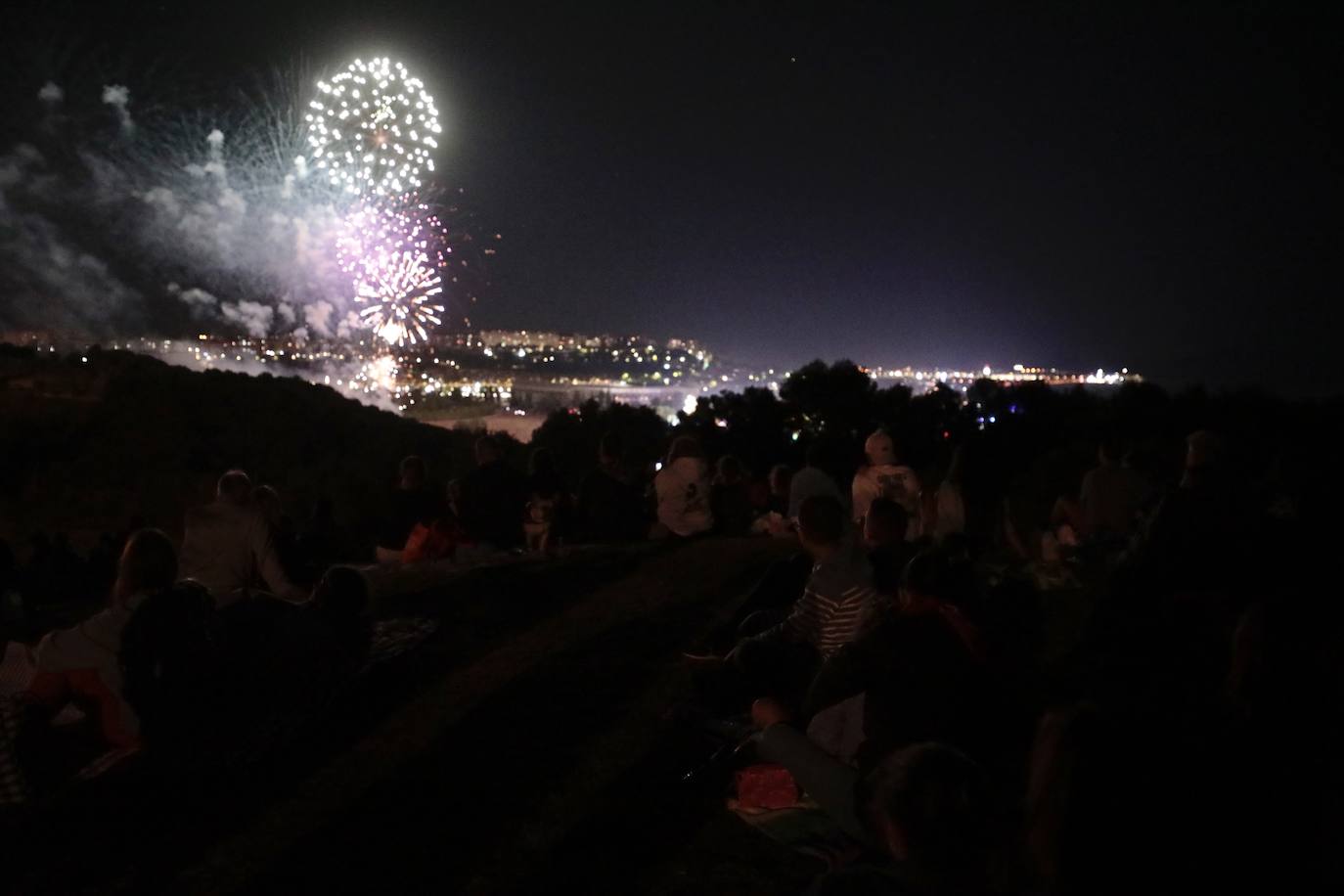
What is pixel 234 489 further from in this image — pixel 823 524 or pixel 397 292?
pixel 397 292

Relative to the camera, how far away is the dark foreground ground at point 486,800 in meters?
4.55

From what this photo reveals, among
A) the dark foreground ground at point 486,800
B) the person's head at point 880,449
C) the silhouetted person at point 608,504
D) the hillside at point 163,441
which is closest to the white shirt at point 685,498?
the silhouetted person at point 608,504

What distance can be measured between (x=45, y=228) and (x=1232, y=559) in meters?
45.9

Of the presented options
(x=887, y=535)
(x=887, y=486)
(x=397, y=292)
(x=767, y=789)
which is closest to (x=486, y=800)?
(x=767, y=789)

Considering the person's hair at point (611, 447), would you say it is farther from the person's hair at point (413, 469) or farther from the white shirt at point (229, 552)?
the white shirt at point (229, 552)

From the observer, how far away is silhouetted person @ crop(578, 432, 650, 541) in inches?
490

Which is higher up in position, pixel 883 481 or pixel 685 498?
pixel 883 481

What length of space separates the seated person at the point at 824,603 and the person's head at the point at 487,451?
19.8 ft

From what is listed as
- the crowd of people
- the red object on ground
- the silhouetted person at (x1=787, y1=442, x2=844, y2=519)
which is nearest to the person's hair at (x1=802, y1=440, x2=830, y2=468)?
the silhouetted person at (x1=787, y1=442, x2=844, y2=519)

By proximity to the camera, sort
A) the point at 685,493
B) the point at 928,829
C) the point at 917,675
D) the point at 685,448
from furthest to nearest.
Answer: the point at 685,448 < the point at 685,493 < the point at 917,675 < the point at 928,829

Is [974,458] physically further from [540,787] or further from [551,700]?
[540,787]

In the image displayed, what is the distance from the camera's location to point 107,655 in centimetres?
489

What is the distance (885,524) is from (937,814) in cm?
342

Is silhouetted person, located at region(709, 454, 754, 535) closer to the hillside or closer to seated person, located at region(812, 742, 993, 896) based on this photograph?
seated person, located at region(812, 742, 993, 896)
